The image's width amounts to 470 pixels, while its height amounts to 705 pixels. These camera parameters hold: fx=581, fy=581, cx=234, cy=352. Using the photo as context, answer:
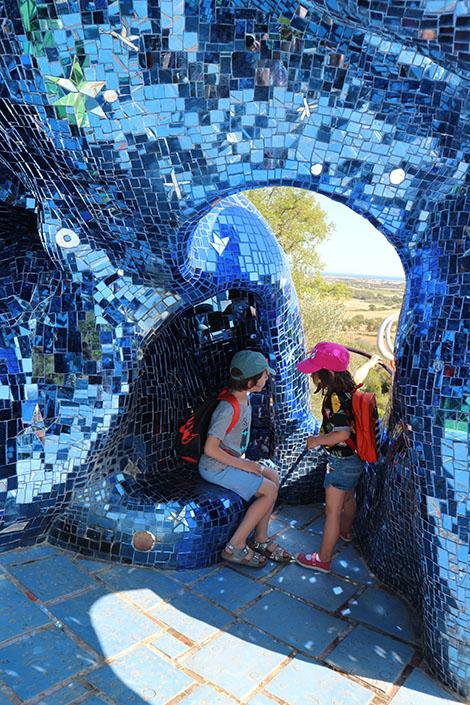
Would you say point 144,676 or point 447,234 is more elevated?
point 447,234

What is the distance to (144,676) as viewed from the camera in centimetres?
240

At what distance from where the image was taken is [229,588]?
311 cm

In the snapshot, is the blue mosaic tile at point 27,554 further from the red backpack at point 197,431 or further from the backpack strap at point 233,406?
the backpack strap at point 233,406

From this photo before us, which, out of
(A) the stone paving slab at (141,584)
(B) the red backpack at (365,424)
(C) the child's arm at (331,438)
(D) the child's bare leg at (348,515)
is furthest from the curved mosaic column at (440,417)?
(A) the stone paving slab at (141,584)

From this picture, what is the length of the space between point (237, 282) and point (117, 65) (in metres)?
1.52

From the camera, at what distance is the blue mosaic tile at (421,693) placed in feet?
7.86

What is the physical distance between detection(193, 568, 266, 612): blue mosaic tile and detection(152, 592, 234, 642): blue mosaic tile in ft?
0.24

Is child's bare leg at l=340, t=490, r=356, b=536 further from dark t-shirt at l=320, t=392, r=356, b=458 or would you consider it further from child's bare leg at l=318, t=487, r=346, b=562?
dark t-shirt at l=320, t=392, r=356, b=458

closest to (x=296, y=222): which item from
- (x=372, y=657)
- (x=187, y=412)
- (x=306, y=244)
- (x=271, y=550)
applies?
(x=306, y=244)

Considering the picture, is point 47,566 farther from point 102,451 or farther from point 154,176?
point 154,176

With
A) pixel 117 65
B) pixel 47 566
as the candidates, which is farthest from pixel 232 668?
pixel 117 65

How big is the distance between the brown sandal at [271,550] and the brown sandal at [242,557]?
0.30 feet

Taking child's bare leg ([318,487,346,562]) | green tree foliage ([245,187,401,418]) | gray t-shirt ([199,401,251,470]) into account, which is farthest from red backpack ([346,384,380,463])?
green tree foliage ([245,187,401,418])

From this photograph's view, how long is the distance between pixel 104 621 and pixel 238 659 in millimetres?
655
